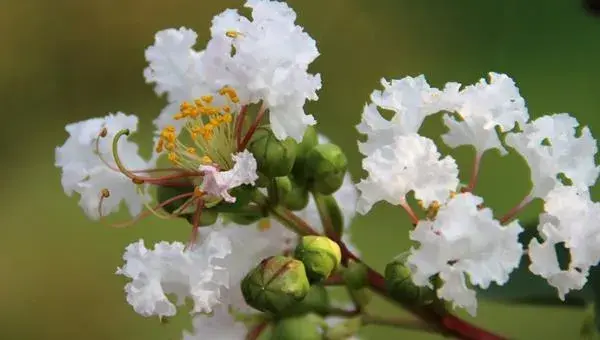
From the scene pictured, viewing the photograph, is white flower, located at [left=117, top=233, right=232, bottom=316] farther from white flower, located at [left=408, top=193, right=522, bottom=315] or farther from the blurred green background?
the blurred green background

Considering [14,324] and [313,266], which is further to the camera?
[14,324]

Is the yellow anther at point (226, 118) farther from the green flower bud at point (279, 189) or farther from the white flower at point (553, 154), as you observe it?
→ the white flower at point (553, 154)

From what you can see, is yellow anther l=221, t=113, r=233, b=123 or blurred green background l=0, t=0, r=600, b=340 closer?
yellow anther l=221, t=113, r=233, b=123

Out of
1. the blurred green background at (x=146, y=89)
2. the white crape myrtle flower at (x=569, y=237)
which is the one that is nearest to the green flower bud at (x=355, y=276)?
the white crape myrtle flower at (x=569, y=237)

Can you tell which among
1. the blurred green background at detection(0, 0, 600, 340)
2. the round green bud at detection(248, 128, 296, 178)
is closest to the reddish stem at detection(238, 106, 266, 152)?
the round green bud at detection(248, 128, 296, 178)

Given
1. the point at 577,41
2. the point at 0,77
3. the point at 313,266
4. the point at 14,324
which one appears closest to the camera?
the point at 313,266

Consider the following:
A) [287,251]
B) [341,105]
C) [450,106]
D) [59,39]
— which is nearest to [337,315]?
[287,251]

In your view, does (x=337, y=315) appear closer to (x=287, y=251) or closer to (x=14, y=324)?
(x=287, y=251)
